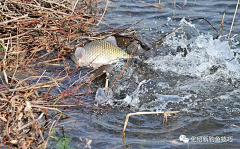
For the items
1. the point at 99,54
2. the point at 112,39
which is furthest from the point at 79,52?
the point at 112,39

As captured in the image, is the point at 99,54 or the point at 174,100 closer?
the point at 174,100

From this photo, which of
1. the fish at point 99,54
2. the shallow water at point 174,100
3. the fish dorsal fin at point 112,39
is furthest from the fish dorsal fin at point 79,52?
the fish dorsal fin at point 112,39

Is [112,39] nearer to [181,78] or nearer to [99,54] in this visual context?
[99,54]

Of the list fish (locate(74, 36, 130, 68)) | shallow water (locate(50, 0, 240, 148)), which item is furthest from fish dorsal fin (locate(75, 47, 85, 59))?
shallow water (locate(50, 0, 240, 148))

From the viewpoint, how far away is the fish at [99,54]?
4566mm

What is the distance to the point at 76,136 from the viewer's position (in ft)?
9.82

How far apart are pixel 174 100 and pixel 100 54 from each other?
1.25 m

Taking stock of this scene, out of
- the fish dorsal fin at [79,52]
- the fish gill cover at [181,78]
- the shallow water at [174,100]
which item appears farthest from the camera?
the fish dorsal fin at [79,52]

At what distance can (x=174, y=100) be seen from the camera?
376 cm

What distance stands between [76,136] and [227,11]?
5032 mm

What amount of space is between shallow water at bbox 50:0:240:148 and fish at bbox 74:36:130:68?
0.42ft

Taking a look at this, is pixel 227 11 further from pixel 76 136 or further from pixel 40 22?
pixel 76 136

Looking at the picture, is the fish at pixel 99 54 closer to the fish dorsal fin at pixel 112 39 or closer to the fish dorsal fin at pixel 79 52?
the fish dorsal fin at pixel 79 52

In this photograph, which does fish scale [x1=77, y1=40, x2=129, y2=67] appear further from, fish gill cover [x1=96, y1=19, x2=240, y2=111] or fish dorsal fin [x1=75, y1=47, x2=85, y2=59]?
fish gill cover [x1=96, y1=19, x2=240, y2=111]
